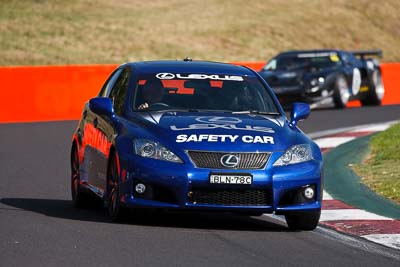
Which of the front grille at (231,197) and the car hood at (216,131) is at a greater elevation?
the car hood at (216,131)

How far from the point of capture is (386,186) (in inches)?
532

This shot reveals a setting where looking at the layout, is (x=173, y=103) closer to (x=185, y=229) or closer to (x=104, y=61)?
(x=185, y=229)

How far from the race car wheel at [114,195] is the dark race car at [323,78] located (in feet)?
55.8

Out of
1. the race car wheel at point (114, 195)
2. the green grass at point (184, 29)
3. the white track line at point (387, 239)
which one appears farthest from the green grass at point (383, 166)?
the green grass at point (184, 29)

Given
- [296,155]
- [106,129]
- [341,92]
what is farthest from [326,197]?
[341,92]

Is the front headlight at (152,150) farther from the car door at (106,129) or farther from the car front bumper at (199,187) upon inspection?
the car door at (106,129)

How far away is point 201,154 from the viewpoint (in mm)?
10078

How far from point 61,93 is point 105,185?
15.5 m

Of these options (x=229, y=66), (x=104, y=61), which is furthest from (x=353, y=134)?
(x=104, y=61)

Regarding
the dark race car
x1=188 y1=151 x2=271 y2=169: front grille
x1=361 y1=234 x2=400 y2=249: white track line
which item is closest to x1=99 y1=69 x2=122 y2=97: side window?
x1=188 y1=151 x2=271 y2=169: front grille

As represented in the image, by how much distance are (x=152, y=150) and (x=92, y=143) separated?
151cm

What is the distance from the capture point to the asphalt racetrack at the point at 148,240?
28.2 ft

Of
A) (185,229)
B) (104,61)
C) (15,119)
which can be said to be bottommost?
(104,61)

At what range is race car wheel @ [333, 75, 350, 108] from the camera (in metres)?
28.7
